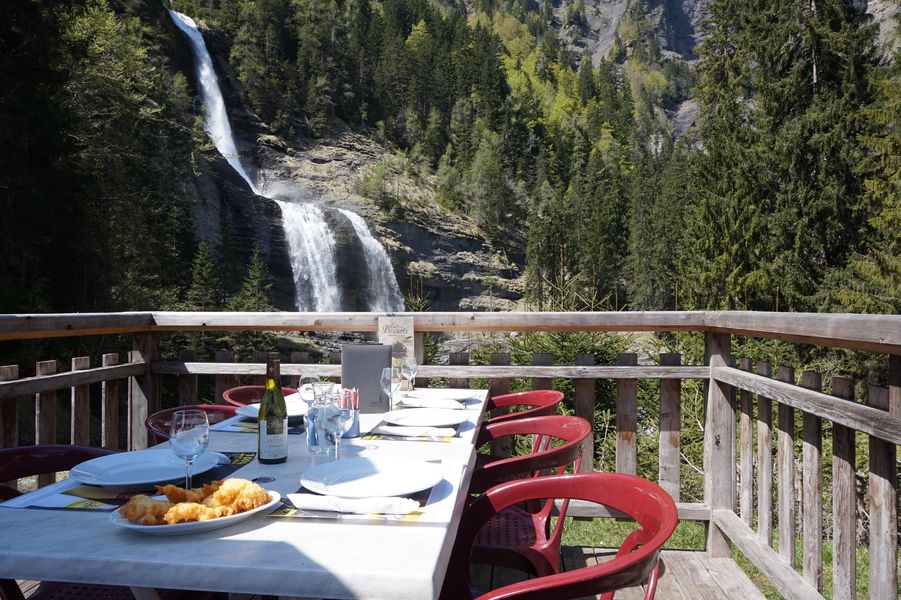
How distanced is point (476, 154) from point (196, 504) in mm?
41053

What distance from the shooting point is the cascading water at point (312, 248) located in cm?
2291

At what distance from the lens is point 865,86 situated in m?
16.7

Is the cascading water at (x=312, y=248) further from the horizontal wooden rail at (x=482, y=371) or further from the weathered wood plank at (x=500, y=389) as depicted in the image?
the weathered wood plank at (x=500, y=389)

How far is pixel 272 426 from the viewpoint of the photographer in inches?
56.1

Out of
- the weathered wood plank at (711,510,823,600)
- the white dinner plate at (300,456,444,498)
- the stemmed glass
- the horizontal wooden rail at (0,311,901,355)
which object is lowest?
the weathered wood plank at (711,510,823,600)

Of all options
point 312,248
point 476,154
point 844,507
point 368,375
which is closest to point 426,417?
point 368,375

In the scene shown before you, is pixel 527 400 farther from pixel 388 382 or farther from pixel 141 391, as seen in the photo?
pixel 141 391

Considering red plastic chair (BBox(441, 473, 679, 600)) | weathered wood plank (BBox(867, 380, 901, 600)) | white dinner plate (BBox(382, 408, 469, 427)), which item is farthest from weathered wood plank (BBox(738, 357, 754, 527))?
red plastic chair (BBox(441, 473, 679, 600))

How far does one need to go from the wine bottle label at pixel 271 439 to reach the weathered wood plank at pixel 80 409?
5.32ft

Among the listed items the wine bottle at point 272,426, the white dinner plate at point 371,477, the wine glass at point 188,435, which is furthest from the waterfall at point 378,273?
the wine glass at point 188,435

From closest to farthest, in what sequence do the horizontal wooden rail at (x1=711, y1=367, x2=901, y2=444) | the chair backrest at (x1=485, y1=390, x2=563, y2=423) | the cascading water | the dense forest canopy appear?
the horizontal wooden rail at (x1=711, y1=367, x2=901, y2=444)
the chair backrest at (x1=485, y1=390, x2=563, y2=423)
the dense forest canopy
the cascading water

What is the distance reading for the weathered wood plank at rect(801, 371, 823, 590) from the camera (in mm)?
1933

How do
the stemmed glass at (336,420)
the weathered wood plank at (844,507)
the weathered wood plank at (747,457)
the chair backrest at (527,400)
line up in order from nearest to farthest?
1. the stemmed glass at (336,420)
2. the weathered wood plank at (844,507)
3. the chair backrest at (527,400)
4. the weathered wood plank at (747,457)

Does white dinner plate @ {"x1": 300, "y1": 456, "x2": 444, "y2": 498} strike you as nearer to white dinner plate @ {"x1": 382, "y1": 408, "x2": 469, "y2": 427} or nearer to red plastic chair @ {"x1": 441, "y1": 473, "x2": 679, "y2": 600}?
red plastic chair @ {"x1": 441, "y1": 473, "x2": 679, "y2": 600}
